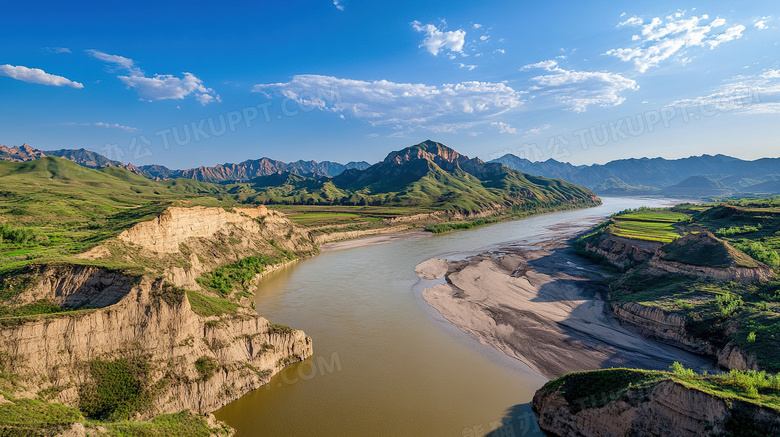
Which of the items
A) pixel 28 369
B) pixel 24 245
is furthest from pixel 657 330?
pixel 24 245

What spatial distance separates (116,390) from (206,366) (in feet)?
17.8

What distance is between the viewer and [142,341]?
24.5 m

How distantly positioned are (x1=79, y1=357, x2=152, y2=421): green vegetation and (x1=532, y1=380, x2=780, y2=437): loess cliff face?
28.4 metres

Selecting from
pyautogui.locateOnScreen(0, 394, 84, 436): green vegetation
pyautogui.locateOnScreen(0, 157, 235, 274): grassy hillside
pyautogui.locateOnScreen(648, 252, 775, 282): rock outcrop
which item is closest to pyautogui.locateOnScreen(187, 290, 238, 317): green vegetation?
pyautogui.locateOnScreen(0, 394, 84, 436): green vegetation

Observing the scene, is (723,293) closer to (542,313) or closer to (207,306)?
(542,313)

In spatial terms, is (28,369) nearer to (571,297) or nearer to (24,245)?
(24,245)

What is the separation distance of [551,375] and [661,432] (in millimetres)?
12322

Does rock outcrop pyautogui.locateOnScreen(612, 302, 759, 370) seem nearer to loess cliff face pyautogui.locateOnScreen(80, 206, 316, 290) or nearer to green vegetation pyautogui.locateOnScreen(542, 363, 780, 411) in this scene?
green vegetation pyautogui.locateOnScreen(542, 363, 780, 411)

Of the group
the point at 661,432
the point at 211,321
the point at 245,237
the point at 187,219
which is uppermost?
the point at 187,219

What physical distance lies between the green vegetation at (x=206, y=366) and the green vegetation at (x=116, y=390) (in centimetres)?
322

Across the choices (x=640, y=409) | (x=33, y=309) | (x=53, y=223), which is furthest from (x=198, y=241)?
(x=640, y=409)

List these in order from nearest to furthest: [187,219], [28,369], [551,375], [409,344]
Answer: [28,369], [551,375], [409,344], [187,219]

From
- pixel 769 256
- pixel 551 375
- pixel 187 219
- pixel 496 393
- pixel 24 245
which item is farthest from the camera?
pixel 187 219

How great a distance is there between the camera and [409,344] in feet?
119
